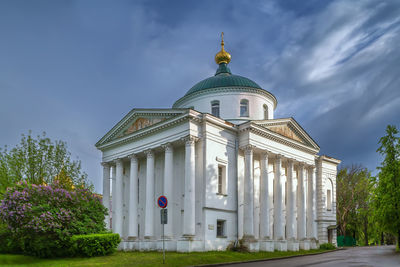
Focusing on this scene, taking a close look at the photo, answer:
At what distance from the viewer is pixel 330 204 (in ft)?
115

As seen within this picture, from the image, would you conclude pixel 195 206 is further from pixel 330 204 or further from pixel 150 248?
pixel 330 204

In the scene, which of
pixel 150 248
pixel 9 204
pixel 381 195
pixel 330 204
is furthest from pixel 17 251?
pixel 330 204

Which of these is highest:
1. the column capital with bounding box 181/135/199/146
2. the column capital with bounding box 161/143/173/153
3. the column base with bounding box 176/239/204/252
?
the column capital with bounding box 181/135/199/146

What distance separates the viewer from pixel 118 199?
28.2 meters

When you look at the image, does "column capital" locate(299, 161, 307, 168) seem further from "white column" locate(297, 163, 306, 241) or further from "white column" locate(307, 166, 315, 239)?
"white column" locate(307, 166, 315, 239)

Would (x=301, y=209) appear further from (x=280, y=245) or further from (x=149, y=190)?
(x=149, y=190)

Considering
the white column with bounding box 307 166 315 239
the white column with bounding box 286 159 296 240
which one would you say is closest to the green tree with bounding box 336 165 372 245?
the white column with bounding box 307 166 315 239

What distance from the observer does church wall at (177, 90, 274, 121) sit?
2956 cm

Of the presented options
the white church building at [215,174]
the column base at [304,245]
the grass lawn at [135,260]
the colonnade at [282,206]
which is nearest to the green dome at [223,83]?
the white church building at [215,174]

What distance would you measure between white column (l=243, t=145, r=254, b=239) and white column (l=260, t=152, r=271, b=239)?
5.42 feet

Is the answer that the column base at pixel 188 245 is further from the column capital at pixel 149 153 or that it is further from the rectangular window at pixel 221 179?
the column capital at pixel 149 153

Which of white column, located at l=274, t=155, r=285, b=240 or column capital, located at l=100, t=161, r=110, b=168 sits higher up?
column capital, located at l=100, t=161, r=110, b=168

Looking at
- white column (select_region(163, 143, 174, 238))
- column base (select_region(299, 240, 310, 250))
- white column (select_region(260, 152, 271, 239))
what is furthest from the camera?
column base (select_region(299, 240, 310, 250))

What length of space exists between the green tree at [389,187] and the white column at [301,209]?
597 centimetres
